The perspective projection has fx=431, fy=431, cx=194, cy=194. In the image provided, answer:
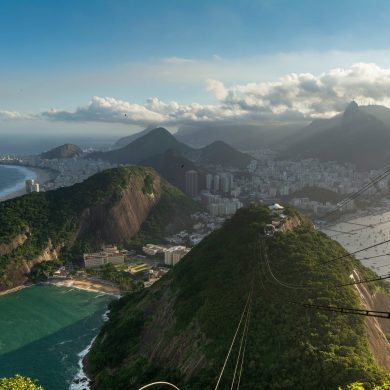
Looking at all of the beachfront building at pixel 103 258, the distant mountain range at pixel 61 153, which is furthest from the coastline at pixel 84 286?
the distant mountain range at pixel 61 153

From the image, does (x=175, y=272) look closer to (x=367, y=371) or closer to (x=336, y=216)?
(x=367, y=371)

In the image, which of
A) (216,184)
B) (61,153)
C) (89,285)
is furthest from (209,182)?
(61,153)

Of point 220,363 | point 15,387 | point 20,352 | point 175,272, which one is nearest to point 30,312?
point 20,352

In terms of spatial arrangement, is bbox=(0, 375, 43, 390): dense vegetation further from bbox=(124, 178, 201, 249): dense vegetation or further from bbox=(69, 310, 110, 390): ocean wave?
bbox=(124, 178, 201, 249): dense vegetation

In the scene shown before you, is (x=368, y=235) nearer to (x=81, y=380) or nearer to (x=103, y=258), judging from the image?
(x=103, y=258)

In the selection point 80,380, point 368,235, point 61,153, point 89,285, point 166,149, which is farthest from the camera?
point 61,153
